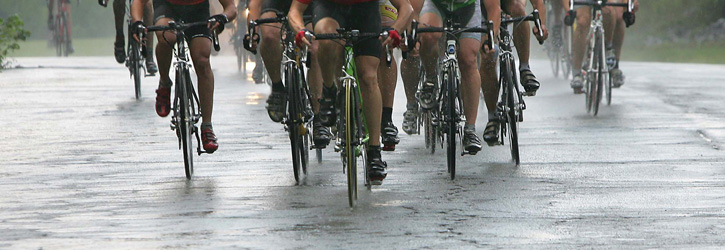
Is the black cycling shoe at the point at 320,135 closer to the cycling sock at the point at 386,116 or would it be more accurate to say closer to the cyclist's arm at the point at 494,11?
the cycling sock at the point at 386,116

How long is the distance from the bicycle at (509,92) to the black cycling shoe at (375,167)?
178 centimetres

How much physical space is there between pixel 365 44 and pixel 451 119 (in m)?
1.10

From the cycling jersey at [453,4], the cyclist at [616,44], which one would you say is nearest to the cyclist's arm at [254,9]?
the cycling jersey at [453,4]

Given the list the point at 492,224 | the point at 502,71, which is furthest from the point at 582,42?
the point at 492,224

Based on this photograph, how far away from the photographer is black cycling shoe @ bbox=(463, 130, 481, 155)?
10553 millimetres

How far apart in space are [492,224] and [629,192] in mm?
1625

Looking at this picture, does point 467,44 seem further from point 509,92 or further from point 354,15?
point 354,15

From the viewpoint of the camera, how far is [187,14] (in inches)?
415

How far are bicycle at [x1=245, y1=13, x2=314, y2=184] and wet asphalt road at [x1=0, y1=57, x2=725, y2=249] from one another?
7.3 inches

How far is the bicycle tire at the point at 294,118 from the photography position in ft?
31.8

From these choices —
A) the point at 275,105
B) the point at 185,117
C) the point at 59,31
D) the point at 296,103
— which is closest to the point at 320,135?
the point at 296,103

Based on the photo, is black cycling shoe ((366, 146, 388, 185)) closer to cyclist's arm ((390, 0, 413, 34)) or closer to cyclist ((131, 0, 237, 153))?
cyclist's arm ((390, 0, 413, 34))

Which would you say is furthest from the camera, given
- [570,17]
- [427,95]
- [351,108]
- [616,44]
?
[616,44]

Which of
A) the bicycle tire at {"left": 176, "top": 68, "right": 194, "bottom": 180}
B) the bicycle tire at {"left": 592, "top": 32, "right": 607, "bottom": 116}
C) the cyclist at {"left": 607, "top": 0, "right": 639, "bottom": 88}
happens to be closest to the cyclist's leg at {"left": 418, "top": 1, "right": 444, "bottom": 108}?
the bicycle tire at {"left": 176, "top": 68, "right": 194, "bottom": 180}
